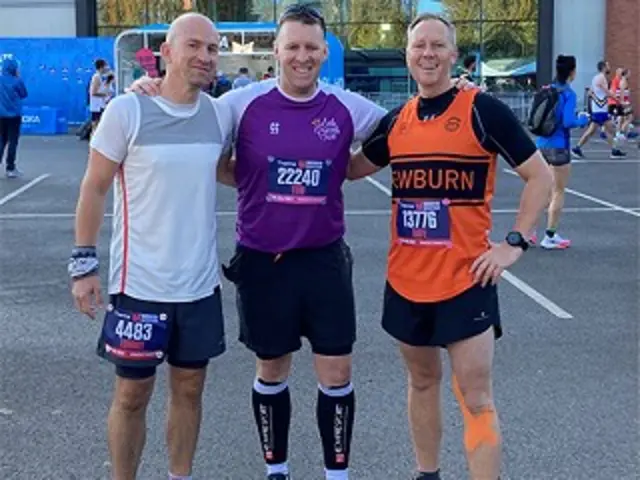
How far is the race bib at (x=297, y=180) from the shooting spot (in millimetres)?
3930

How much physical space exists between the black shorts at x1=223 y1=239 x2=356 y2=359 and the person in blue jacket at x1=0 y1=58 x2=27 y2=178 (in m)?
13.1

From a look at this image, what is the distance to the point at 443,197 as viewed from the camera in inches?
150

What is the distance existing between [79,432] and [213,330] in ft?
4.54

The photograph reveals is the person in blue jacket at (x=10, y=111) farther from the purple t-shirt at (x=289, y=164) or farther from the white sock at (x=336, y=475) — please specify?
the white sock at (x=336, y=475)

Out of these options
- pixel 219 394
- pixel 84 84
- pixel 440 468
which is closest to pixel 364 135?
pixel 440 468

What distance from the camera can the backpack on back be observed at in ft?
31.1

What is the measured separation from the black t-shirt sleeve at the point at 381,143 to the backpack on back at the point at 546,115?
5.66 meters

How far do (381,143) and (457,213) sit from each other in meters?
0.46

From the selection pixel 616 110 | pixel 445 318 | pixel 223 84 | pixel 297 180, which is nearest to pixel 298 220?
pixel 297 180

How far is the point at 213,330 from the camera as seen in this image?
3.89 metres

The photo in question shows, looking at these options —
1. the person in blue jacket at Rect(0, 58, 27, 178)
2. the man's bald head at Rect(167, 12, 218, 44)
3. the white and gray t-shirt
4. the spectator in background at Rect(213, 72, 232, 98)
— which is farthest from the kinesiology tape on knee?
the spectator in background at Rect(213, 72, 232, 98)

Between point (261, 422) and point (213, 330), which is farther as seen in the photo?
point (261, 422)

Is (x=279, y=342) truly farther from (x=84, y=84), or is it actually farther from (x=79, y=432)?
(x=84, y=84)

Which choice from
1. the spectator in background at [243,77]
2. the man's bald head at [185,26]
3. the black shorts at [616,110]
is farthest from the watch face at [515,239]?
the black shorts at [616,110]
